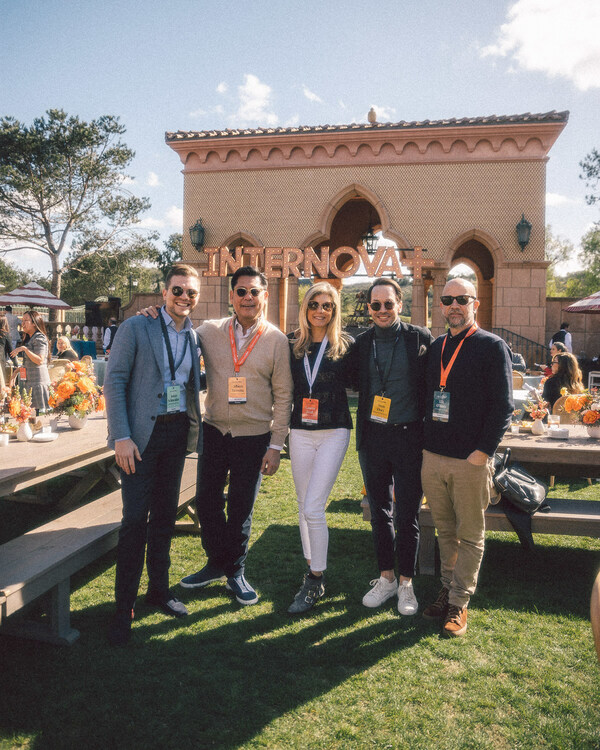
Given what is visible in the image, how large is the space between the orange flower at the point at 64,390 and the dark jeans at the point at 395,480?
2.64 m

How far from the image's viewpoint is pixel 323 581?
349cm

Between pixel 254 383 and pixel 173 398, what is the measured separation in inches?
20.0

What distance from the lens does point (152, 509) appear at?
317 cm

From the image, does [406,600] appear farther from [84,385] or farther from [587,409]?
[84,385]

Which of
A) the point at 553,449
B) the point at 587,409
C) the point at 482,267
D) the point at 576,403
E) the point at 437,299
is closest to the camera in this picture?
the point at 553,449

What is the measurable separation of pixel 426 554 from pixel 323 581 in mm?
956

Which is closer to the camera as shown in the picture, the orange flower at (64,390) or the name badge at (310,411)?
the name badge at (310,411)

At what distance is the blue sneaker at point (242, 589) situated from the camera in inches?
134

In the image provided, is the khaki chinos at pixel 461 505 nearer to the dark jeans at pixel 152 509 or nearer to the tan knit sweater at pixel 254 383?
the tan knit sweater at pixel 254 383

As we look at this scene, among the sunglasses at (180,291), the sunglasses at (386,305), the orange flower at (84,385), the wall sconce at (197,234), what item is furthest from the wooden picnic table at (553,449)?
the wall sconce at (197,234)

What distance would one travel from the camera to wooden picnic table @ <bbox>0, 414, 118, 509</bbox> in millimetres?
3238

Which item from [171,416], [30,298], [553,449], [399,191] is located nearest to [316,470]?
[171,416]

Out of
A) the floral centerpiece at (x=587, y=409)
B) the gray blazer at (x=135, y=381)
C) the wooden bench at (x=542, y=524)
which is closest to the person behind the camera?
the gray blazer at (x=135, y=381)

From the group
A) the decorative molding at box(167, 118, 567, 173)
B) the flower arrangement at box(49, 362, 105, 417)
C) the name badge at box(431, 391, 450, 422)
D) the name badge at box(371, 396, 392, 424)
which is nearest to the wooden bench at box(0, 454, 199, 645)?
the flower arrangement at box(49, 362, 105, 417)
